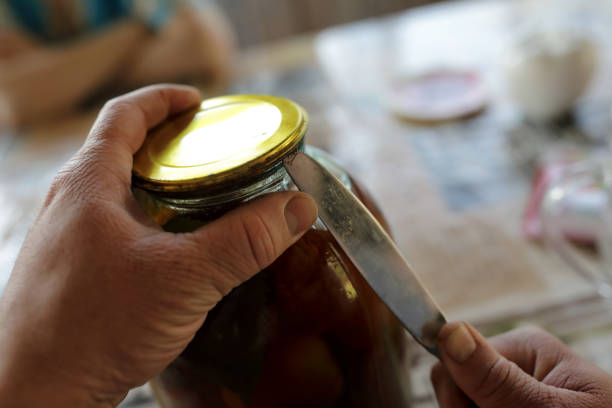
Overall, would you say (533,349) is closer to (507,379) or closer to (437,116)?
(507,379)

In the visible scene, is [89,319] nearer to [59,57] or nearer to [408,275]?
[408,275]

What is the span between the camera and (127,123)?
0.28 m

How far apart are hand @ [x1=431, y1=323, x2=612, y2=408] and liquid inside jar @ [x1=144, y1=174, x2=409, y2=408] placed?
0.05 m

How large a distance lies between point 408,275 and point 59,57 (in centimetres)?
100

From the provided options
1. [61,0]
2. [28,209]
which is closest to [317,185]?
[28,209]

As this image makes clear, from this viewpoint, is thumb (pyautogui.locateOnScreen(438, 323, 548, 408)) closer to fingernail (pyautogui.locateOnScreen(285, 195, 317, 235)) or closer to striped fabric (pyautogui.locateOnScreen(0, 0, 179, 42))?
fingernail (pyautogui.locateOnScreen(285, 195, 317, 235))

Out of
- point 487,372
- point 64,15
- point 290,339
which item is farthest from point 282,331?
point 64,15

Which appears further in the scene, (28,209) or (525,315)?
(28,209)

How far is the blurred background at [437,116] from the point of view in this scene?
47 centimetres

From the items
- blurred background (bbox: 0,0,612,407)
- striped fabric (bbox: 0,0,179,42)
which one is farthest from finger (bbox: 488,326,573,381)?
striped fabric (bbox: 0,0,179,42)

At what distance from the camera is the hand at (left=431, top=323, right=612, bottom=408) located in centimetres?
26

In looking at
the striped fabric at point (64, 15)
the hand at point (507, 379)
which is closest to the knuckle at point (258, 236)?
the hand at point (507, 379)

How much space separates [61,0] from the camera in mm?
1140

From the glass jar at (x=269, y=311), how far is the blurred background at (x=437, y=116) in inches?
3.9
